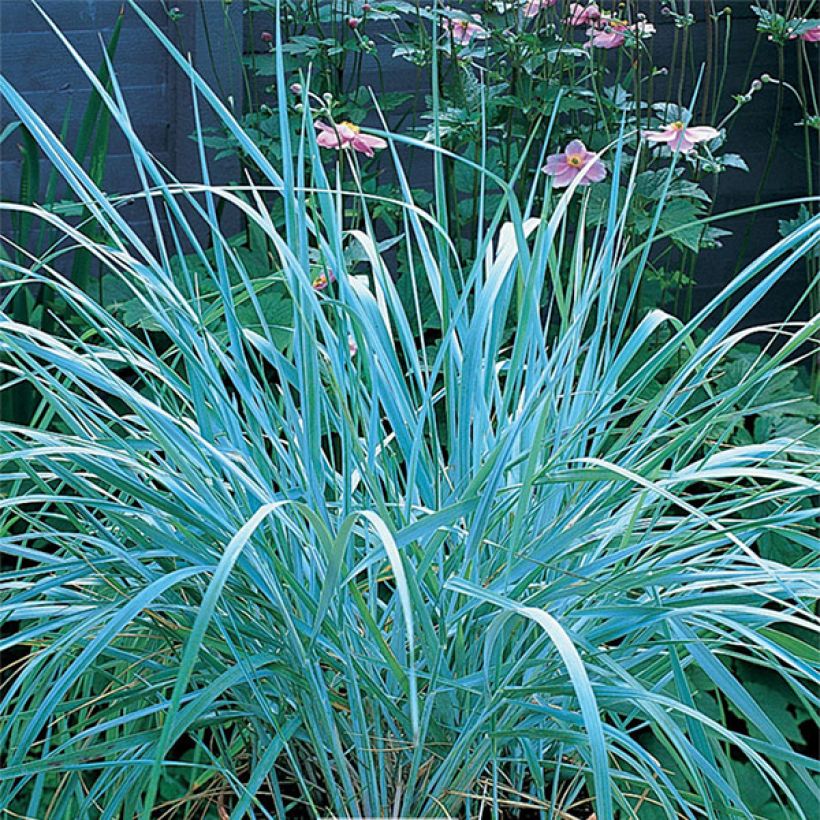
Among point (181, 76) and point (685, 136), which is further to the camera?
point (181, 76)

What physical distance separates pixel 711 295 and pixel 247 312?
0.96 metres

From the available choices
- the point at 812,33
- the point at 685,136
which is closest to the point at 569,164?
the point at 685,136

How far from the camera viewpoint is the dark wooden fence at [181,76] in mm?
1872

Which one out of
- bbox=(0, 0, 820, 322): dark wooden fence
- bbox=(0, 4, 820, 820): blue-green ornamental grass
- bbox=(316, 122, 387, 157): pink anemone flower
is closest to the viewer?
bbox=(0, 4, 820, 820): blue-green ornamental grass

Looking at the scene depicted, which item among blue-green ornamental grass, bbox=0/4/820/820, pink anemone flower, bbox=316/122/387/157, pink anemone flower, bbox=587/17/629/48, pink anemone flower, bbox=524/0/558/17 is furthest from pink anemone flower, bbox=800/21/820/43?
blue-green ornamental grass, bbox=0/4/820/820

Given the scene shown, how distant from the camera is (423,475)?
2.68 feet

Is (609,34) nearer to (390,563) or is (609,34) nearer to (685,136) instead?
(685,136)

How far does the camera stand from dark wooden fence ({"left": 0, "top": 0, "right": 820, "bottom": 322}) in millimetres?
1872

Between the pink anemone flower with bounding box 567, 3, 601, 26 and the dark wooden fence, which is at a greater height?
the pink anemone flower with bounding box 567, 3, 601, 26

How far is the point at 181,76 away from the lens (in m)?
1.94

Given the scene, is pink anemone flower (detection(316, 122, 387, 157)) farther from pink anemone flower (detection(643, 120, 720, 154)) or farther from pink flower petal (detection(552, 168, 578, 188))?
pink anemone flower (detection(643, 120, 720, 154))

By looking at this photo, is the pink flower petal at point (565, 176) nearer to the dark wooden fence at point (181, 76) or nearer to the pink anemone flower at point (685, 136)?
the pink anemone flower at point (685, 136)

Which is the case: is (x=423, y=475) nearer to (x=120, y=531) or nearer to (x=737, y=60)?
(x=120, y=531)

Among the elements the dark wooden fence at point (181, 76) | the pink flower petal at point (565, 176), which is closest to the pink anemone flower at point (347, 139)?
the pink flower petal at point (565, 176)
